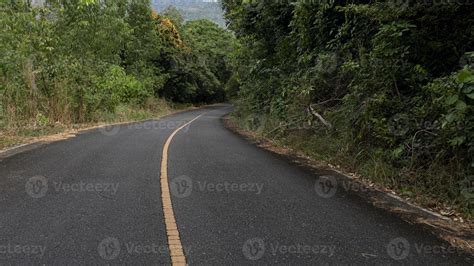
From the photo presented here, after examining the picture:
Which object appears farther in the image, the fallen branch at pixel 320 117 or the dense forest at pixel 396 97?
the fallen branch at pixel 320 117

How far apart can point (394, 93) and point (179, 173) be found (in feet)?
13.8

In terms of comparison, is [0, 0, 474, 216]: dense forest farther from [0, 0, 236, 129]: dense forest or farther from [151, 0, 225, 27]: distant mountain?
[151, 0, 225, 27]: distant mountain

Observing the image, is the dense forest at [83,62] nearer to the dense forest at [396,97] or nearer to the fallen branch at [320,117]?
the dense forest at [396,97]

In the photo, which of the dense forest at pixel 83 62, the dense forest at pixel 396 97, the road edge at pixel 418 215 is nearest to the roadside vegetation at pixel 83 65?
the dense forest at pixel 83 62

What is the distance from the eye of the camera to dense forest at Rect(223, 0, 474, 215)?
604cm

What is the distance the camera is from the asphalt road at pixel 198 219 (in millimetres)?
3993

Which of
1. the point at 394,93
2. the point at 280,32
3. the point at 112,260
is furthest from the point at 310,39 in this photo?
the point at 112,260

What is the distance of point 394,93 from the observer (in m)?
7.97

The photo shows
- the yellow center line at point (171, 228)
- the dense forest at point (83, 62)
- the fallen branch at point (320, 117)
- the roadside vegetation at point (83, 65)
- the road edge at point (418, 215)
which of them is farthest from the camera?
the dense forest at point (83, 62)

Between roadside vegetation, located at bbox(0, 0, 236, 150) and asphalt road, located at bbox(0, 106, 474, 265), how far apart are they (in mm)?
4105

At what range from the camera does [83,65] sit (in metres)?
21.2

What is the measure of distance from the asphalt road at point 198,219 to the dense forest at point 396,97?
3.79 ft

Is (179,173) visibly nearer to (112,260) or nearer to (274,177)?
(274,177)

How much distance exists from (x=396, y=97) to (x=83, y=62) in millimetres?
18934
